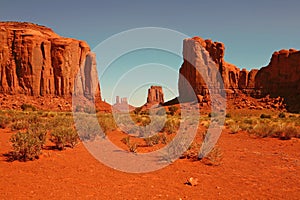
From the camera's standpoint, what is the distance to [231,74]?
6638 centimetres

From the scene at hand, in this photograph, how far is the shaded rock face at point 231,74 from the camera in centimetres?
5925

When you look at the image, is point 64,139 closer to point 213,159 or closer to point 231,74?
point 213,159

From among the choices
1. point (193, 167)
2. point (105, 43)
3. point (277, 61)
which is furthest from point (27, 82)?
point (277, 61)

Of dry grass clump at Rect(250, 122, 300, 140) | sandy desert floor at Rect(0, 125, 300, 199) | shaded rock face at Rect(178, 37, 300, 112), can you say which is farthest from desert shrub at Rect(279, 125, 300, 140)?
shaded rock face at Rect(178, 37, 300, 112)

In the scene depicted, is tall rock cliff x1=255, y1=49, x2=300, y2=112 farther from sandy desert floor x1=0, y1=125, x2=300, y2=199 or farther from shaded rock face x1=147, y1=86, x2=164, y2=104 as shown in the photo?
sandy desert floor x1=0, y1=125, x2=300, y2=199

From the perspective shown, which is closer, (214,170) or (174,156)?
(214,170)

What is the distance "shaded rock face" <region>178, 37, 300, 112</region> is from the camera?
194 ft

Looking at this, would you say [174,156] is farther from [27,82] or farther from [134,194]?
[27,82]

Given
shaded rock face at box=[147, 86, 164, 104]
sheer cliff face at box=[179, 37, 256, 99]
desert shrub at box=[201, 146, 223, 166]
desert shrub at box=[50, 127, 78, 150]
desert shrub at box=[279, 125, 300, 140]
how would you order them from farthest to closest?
shaded rock face at box=[147, 86, 164, 104] < sheer cliff face at box=[179, 37, 256, 99] < desert shrub at box=[279, 125, 300, 140] < desert shrub at box=[50, 127, 78, 150] < desert shrub at box=[201, 146, 223, 166]

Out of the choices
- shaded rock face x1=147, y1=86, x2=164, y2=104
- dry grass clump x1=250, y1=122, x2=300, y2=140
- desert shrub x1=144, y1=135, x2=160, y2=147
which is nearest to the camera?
desert shrub x1=144, y1=135, x2=160, y2=147

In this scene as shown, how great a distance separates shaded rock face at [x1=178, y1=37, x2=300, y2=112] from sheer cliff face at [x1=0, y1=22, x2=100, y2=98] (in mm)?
30442

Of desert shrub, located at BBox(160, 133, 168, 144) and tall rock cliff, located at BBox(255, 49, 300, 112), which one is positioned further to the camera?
tall rock cliff, located at BBox(255, 49, 300, 112)

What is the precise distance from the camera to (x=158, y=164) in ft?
24.0

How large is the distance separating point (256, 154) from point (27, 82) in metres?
55.5
